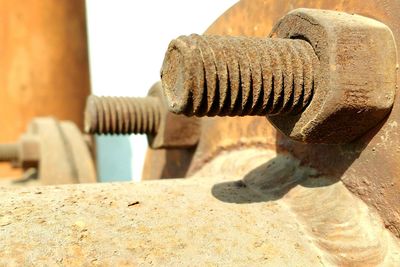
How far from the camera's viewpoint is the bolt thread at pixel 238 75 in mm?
576

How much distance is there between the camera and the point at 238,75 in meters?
0.58

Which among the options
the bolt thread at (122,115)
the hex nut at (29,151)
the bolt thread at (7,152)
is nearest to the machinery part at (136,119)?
the bolt thread at (122,115)

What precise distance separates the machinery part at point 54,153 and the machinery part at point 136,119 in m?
0.43

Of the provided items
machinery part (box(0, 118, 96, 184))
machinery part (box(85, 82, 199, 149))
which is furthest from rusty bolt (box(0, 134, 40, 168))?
machinery part (box(85, 82, 199, 149))

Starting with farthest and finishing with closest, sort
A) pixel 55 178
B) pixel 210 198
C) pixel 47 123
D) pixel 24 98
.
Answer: pixel 24 98
pixel 47 123
pixel 55 178
pixel 210 198

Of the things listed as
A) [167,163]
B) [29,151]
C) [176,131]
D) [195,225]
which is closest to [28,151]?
[29,151]

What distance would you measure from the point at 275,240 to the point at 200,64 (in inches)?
7.5

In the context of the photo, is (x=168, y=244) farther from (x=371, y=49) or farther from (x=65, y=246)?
(x=371, y=49)

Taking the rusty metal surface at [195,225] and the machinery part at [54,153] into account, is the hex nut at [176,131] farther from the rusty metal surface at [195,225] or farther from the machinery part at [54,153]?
the machinery part at [54,153]

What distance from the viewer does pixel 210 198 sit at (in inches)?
26.7

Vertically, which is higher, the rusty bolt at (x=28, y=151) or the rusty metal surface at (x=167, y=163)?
the rusty metal surface at (x=167, y=163)

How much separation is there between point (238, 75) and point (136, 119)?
477 mm

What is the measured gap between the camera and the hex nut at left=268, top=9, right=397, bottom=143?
58 cm

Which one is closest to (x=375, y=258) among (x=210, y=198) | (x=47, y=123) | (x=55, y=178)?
(x=210, y=198)
